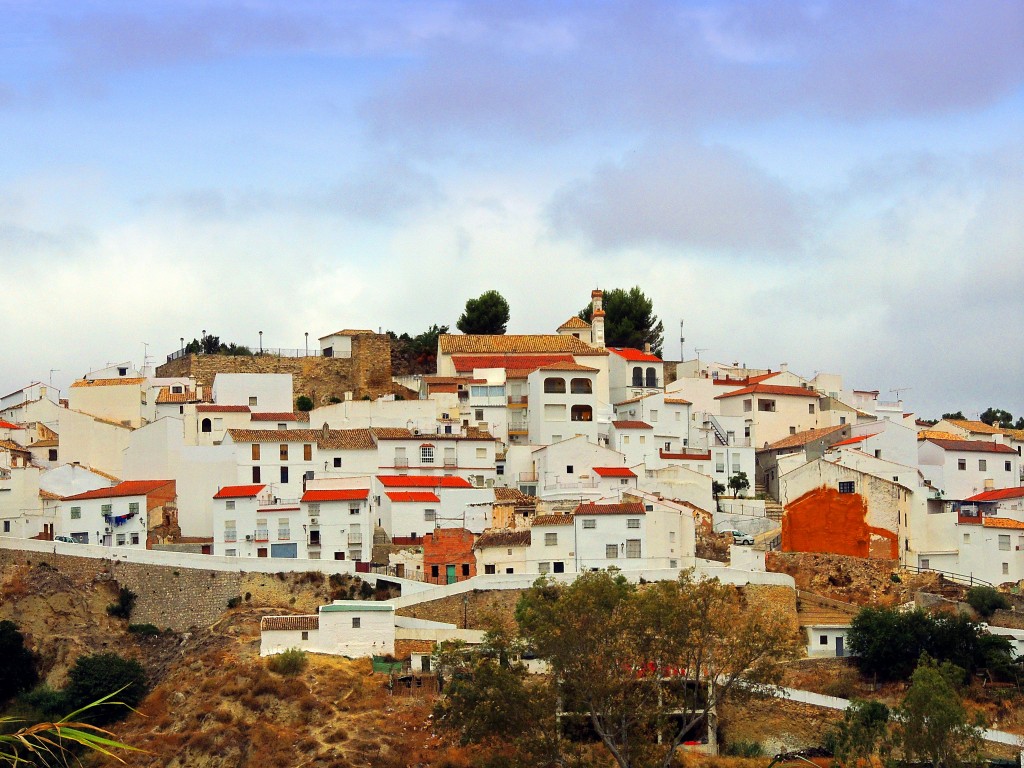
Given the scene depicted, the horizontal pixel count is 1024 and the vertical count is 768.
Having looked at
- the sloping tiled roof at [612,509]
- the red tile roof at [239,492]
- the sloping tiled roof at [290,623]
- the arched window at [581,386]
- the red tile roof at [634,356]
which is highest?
the red tile roof at [634,356]

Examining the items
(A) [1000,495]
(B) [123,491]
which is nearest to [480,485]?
(B) [123,491]

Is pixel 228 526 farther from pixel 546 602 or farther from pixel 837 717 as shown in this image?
pixel 837 717

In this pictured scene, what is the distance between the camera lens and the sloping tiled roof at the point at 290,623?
1753 inches

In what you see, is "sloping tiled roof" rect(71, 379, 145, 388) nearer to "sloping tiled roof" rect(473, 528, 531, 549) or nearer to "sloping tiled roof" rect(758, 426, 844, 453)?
"sloping tiled roof" rect(473, 528, 531, 549)

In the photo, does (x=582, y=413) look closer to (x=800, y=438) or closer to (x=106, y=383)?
(x=800, y=438)

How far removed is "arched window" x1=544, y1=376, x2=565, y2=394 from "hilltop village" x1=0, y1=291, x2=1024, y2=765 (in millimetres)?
94

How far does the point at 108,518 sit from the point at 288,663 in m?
12.7

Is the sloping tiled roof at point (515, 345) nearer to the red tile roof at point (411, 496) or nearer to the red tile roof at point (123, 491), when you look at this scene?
the red tile roof at point (411, 496)

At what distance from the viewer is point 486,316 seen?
7706 centimetres

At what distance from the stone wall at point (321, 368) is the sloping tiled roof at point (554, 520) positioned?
20.9 m

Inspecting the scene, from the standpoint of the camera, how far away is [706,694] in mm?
39781

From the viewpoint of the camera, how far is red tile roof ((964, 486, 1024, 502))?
5550 cm

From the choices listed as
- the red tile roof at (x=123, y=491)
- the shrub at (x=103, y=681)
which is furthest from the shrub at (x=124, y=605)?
the red tile roof at (x=123, y=491)

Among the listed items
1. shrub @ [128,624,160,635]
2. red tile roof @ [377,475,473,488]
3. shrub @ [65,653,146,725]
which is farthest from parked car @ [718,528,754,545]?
shrub @ [65,653,146,725]
